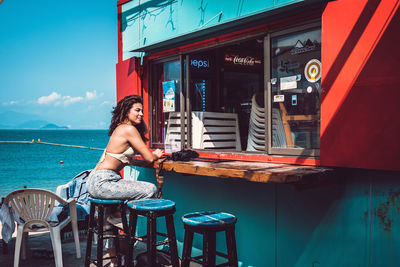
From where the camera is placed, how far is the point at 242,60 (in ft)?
20.0

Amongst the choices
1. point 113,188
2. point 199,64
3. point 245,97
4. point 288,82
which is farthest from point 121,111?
point 245,97

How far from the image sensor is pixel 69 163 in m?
37.2

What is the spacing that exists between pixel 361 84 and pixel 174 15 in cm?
282

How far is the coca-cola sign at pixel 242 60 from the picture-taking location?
577 cm

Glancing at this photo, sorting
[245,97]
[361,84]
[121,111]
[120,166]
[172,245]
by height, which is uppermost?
[245,97]

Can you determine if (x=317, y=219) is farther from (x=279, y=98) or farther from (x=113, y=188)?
(x=113, y=188)

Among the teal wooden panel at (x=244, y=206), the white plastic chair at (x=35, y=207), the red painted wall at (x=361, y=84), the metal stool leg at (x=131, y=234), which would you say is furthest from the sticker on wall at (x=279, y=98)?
the white plastic chair at (x=35, y=207)

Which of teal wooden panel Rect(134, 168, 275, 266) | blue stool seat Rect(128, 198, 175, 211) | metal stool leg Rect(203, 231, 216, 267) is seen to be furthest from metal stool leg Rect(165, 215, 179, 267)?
teal wooden panel Rect(134, 168, 275, 266)

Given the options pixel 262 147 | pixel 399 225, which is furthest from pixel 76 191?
pixel 399 225

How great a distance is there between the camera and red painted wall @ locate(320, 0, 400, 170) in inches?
96.0

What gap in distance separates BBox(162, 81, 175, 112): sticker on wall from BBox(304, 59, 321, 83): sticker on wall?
6.87 feet

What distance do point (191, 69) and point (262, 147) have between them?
1356 millimetres

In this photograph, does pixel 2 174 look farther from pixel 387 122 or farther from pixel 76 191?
pixel 387 122

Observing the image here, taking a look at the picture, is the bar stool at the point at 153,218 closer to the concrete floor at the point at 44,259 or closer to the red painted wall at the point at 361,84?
the concrete floor at the point at 44,259
